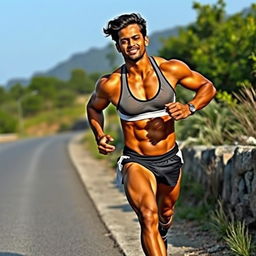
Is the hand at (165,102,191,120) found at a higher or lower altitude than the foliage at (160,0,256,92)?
lower

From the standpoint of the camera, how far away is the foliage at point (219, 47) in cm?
1294

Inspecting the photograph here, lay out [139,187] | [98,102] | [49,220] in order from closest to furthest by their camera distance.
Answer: [139,187] < [98,102] < [49,220]

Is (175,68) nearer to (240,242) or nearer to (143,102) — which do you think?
(143,102)

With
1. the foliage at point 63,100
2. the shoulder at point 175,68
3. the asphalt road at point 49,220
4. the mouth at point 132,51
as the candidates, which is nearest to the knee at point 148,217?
the shoulder at point 175,68

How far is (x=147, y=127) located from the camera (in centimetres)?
579

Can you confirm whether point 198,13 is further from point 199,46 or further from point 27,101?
point 27,101

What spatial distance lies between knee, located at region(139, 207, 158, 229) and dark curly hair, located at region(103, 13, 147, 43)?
143 cm

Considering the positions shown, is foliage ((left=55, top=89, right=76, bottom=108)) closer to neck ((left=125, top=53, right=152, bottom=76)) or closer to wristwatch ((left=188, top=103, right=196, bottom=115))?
neck ((left=125, top=53, right=152, bottom=76))

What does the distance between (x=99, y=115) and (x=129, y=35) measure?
0.79 metres

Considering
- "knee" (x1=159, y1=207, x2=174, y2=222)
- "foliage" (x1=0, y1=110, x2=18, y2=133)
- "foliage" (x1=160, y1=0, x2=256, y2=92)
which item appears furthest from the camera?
"foliage" (x1=0, y1=110, x2=18, y2=133)

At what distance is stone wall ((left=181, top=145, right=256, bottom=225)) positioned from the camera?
749 centimetres

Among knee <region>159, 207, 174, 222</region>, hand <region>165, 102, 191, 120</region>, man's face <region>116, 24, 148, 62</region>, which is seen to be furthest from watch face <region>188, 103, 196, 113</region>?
knee <region>159, 207, 174, 222</region>

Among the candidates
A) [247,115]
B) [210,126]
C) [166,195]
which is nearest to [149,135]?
[166,195]

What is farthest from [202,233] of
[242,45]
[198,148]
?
[242,45]
